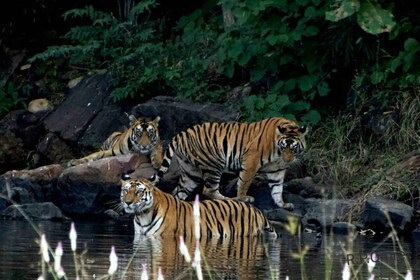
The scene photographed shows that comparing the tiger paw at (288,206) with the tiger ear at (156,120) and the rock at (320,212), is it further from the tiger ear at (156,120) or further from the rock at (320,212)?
the tiger ear at (156,120)

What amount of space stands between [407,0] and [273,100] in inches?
84.2

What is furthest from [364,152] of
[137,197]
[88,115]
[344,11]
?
[88,115]

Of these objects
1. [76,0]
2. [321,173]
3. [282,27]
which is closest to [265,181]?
[321,173]

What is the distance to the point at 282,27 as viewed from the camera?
620 inches

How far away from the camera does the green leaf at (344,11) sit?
13.9m

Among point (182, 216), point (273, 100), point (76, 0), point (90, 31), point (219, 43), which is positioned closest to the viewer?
point (182, 216)

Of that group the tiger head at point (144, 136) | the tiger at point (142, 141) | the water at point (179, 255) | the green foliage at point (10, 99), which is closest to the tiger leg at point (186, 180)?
the tiger at point (142, 141)

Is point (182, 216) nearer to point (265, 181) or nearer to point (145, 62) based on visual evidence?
point (265, 181)

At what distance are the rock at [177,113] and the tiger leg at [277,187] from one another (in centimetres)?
187

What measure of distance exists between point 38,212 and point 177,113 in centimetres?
341

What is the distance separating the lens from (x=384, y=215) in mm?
12711

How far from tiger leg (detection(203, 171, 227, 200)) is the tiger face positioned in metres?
0.98

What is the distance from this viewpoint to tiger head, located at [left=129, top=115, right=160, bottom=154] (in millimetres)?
15680

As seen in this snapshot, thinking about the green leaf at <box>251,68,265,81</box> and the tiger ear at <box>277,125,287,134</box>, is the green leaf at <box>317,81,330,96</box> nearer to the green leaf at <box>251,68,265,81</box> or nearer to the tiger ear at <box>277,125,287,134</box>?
the green leaf at <box>251,68,265,81</box>
